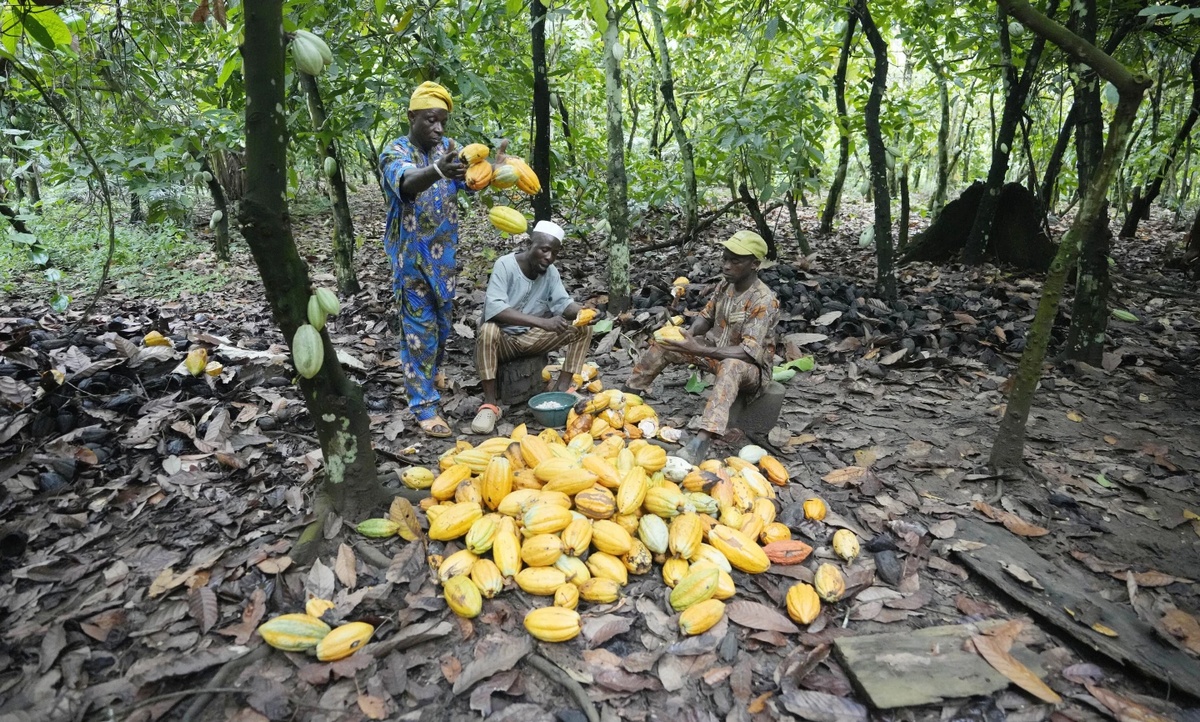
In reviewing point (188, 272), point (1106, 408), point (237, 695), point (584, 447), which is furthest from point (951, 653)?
point (188, 272)

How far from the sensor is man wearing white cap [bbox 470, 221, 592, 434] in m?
3.33

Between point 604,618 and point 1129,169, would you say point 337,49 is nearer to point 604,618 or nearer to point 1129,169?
point 604,618

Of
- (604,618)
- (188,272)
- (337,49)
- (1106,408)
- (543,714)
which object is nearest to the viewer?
(543,714)

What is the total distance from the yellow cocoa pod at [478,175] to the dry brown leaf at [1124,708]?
9.09 ft

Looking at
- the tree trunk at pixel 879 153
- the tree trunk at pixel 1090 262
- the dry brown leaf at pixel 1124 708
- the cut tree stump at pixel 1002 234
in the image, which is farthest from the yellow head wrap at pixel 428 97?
the cut tree stump at pixel 1002 234

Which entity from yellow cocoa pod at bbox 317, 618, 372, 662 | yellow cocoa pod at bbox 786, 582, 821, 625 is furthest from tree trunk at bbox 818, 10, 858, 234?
yellow cocoa pod at bbox 317, 618, 372, 662

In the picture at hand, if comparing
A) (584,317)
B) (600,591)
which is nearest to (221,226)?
(584,317)

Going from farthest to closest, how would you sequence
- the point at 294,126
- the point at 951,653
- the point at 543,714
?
the point at 294,126, the point at 951,653, the point at 543,714

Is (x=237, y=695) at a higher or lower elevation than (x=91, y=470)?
lower

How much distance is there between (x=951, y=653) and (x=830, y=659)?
36 cm

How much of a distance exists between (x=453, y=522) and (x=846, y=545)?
4.89 ft

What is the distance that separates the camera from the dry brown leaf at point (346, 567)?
6.86 feet

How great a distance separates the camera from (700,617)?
1.98 m

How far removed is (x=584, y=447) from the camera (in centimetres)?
283
